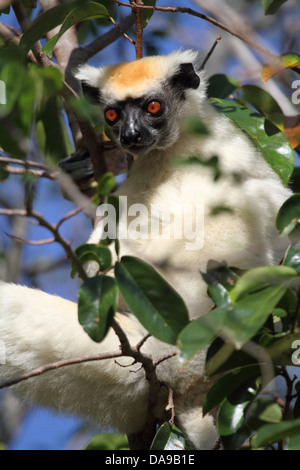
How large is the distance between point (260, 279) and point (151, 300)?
33 centimetres

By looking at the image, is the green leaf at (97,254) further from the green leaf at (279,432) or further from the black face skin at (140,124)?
→ the black face skin at (140,124)

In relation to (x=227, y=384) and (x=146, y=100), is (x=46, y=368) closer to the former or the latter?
(x=227, y=384)

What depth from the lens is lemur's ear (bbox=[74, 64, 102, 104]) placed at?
11.3 feet

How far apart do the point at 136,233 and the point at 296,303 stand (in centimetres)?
125

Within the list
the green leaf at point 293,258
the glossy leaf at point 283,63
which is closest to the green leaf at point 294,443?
the green leaf at point 293,258

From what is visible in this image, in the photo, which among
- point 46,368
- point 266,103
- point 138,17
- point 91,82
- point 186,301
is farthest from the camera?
point 91,82

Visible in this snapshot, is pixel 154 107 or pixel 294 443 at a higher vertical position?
pixel 154 107

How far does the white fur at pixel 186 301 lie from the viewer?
246 cm

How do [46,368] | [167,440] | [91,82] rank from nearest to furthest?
[46,368] < [167,440] < [91,82]

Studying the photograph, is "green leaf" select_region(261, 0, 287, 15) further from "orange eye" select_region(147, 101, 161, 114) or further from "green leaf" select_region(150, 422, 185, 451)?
"green leaf" select_region(150, 422, 185, 451)

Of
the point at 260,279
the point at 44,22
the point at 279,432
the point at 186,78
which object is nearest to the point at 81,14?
the point at 44,22

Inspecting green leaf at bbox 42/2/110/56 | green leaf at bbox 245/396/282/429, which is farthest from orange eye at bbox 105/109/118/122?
green leaf at bbox 245/396/282/429

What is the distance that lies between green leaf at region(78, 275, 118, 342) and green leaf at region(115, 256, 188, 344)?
5cm

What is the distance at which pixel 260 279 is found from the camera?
5.19 feet
